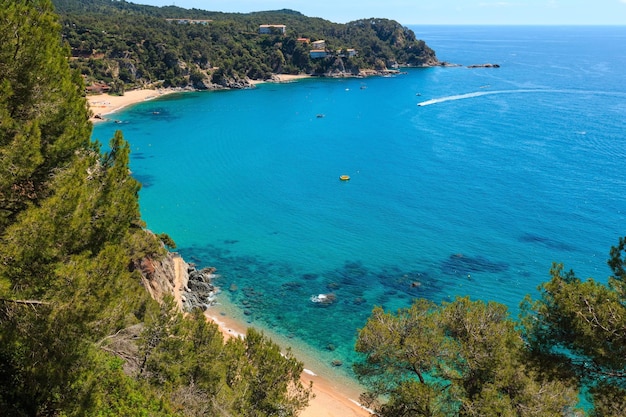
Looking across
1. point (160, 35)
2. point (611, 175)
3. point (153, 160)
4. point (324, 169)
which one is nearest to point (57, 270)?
point (324, 169)

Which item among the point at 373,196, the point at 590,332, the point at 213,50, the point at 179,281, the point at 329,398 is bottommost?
the point at 329,398

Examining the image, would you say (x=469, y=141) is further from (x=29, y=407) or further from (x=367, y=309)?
(x=29, y=407)

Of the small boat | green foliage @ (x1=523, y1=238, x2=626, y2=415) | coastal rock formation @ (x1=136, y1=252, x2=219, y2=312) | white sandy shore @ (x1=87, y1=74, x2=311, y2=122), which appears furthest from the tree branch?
white sandy shore @ (x1=87, y1=74, x2=311, y2=122)

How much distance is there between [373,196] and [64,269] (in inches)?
1752

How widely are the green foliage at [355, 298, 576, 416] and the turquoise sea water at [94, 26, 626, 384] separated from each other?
11163mm

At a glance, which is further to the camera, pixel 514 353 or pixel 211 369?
pixel 211 369

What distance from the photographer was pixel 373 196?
51031mm

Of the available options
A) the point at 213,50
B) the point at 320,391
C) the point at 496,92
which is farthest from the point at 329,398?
the point at 213,50

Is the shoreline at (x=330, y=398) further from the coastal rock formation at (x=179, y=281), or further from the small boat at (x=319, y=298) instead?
the small boat at (x=319, y=298)

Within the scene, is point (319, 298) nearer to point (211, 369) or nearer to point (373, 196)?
point (211, 369)

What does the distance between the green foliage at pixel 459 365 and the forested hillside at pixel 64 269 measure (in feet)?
16.5

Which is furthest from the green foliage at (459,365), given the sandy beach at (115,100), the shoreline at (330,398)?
the sandy beach at (115,100)

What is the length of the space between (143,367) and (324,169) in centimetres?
4912

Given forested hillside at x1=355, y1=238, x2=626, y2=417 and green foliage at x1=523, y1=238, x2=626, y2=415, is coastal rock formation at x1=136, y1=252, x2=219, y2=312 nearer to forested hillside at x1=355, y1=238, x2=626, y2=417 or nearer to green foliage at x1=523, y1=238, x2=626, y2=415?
forested hillside at x1=355, y1=238, x2=626, y2=417
